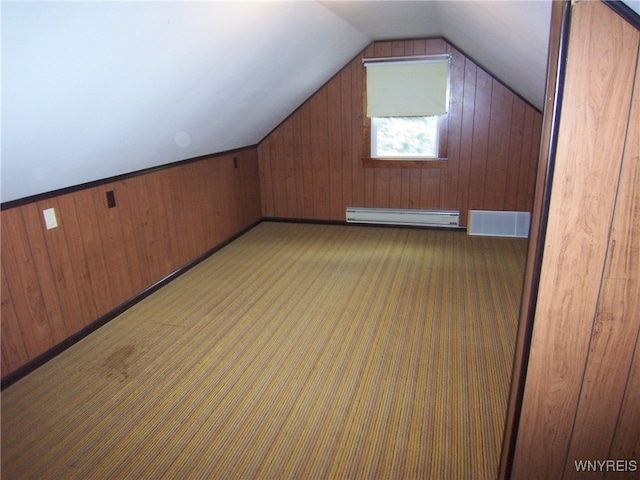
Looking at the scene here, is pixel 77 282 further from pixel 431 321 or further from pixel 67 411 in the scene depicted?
pixel 431 321

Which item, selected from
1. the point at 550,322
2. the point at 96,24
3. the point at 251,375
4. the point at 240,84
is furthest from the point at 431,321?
the point at 96,24

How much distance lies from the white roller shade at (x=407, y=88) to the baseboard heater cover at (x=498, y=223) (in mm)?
1191

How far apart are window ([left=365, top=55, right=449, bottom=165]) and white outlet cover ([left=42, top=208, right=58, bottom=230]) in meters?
3.22

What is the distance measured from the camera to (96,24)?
1499 millimetres

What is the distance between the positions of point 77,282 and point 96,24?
1.77 metres

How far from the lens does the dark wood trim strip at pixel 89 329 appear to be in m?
2.34

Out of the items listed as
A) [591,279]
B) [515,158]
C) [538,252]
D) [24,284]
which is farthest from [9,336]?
[515,158]

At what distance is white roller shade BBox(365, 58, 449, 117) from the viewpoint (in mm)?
4344

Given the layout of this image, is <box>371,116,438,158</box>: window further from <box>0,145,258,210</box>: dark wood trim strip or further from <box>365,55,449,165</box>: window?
<box>0,145,258,210</box>: dark wood trim strip

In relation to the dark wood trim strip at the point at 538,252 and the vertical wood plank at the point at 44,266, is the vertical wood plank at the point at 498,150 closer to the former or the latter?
the dark wood trim strip at the point at 538,252

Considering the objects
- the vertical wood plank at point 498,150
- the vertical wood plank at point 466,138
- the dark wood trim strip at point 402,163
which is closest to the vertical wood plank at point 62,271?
the dark wood trim strip at point 402,163

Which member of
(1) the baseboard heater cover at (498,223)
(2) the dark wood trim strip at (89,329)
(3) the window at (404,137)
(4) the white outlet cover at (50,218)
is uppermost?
(3) the window at (404,137)

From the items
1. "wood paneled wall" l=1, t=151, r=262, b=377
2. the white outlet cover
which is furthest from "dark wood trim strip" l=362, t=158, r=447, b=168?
the white outlet cover

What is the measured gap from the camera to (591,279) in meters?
1.19
